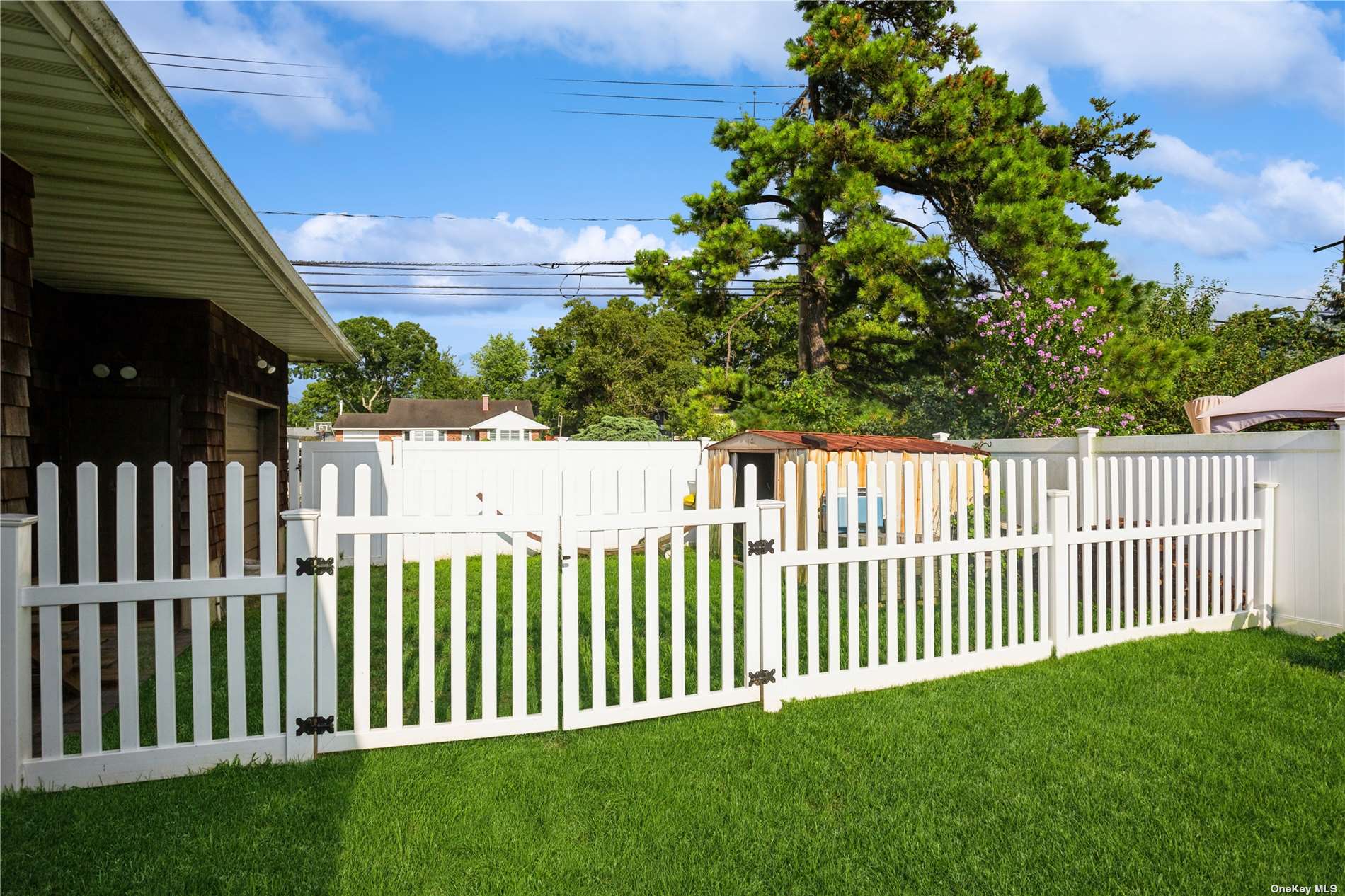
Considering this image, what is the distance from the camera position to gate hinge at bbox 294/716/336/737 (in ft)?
10.8

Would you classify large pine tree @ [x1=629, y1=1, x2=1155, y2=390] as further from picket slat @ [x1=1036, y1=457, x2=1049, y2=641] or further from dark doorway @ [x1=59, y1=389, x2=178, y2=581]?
dark doorway @ [x1=59, y1=389, x2=178, y2=581]

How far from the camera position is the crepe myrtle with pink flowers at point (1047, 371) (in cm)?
884

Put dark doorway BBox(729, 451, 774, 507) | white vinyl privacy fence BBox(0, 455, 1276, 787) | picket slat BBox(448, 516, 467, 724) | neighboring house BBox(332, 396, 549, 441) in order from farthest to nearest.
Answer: neighboring house BBox(332, 396, 549, 441), dark doorway BBox(729, 451, 774, 507), picket slat BBox(448, 516, 467, 724), white vinyl privacy fence BBox(0, 455, 1276, 787)

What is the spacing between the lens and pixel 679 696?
392 centimetres

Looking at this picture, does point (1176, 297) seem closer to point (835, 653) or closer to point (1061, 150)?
point (1061, 150)

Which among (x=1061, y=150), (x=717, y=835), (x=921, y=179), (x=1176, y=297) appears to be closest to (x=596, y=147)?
(x=921, y=179)

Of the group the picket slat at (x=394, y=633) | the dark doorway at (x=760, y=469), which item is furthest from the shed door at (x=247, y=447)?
the dark doorway at (x=760, y=469)

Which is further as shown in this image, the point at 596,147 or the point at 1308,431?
the point at 596,147

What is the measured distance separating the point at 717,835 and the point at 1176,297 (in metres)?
17.8

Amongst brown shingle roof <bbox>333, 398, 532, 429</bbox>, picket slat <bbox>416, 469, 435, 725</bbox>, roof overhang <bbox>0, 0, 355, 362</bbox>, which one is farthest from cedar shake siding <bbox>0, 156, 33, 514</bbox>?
brown shingle roof <bbox>333, 398, 532, 429</bbox>

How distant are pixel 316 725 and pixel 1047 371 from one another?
853 cm

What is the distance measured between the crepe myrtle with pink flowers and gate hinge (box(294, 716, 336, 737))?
26.9ft

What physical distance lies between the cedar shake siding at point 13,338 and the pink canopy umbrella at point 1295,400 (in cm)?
933

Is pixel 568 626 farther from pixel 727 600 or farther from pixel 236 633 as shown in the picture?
pixel 236 633
